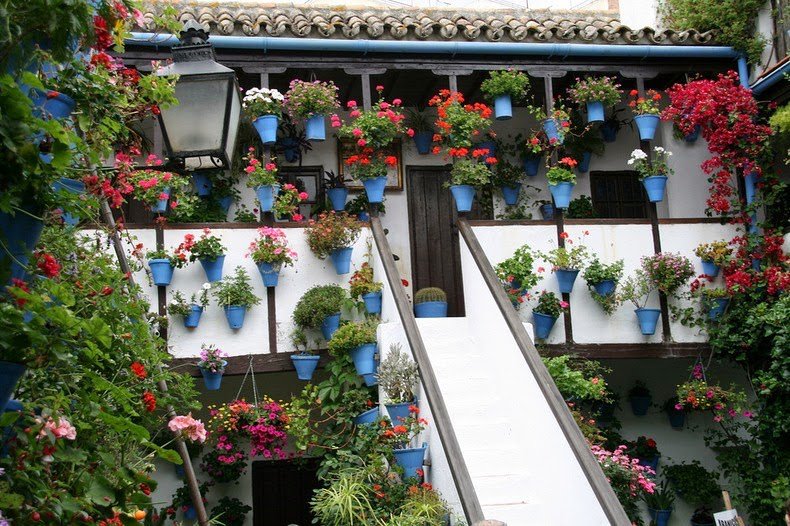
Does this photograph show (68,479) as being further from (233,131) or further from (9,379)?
(233,131)

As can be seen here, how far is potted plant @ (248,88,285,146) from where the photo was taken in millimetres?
10250

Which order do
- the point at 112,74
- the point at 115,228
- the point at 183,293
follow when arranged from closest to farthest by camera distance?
1. the point at 112,74
2. the point at 115,228
3. the point at 183,293

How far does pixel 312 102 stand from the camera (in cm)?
1047

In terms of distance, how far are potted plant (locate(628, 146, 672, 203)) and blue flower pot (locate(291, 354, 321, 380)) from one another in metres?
4.25

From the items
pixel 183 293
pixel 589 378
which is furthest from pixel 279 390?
pixel 589 378

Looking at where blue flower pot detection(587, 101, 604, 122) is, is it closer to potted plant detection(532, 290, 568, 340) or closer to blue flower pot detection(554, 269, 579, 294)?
blue flower pot detection(554, 269, 579, 294)

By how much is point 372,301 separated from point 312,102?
90.6 inches

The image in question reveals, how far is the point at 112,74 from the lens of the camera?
4766 millimetres

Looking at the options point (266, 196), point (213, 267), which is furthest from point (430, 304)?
point (213, 267)

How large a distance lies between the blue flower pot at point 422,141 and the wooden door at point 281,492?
424 cm

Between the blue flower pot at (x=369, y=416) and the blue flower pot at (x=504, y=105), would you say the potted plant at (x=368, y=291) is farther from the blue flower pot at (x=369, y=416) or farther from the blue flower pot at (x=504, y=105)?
the blue flower pot at (x=504, y=105)

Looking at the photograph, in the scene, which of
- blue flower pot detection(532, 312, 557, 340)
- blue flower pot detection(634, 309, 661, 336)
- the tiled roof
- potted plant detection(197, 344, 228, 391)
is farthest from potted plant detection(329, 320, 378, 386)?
the tiled roof

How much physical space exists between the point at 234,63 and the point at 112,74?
18.9 feet

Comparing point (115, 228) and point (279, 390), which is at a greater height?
point (115, 228)
